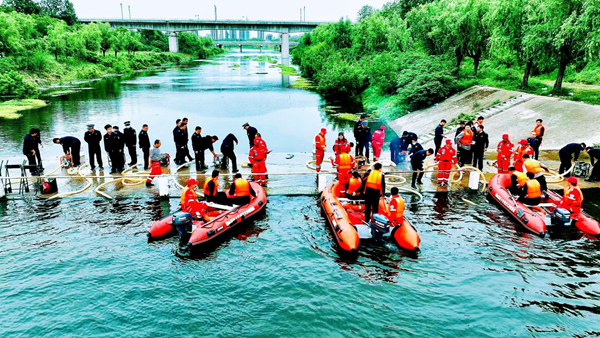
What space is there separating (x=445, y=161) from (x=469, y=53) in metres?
25.9

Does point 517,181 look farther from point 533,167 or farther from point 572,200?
point 572,200

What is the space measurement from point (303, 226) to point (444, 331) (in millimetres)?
5345

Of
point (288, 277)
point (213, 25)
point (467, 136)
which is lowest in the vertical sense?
point (288, 277)

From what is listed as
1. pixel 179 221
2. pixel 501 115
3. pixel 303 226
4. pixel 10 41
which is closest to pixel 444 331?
pixel 303 226

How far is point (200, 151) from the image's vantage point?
1581 centimetres

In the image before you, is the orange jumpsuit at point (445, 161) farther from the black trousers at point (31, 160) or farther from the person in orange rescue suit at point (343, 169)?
the black trousers at point (31, 160)

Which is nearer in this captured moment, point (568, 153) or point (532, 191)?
point (532, 191)

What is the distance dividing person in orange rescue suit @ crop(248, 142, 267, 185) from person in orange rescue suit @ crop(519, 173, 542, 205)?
860 centimetres

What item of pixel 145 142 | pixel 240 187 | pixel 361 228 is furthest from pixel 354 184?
pixel 145 142

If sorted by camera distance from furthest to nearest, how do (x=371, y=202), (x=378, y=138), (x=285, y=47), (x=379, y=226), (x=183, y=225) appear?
(x=285, y=47)
(x=378, y=138)
(x=371, y=202)
(x=183, y=225)
(x=379, y=226)

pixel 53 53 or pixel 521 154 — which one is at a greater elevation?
pixel 53 53

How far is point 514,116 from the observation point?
24.3 meters

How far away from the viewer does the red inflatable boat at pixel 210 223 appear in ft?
34.4

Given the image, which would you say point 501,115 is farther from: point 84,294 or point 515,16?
point 84,294
